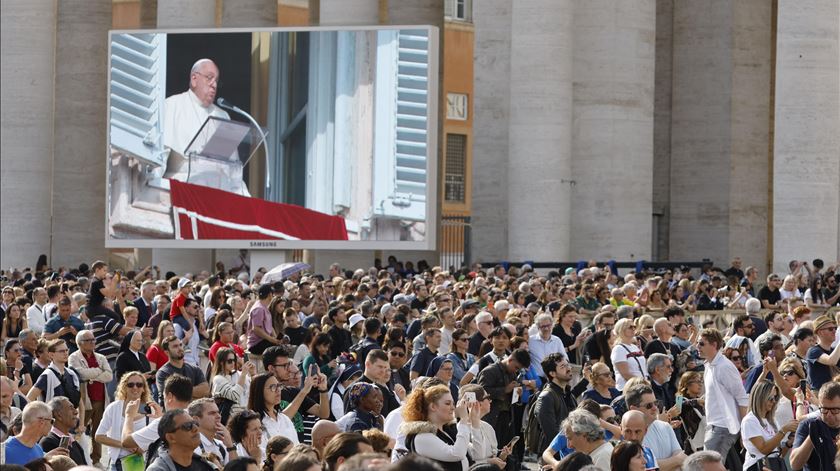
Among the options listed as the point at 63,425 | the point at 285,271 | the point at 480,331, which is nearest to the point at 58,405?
the point at 63,425

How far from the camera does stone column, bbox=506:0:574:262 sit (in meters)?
37.5

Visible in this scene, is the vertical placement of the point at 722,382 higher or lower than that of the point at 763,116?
lower

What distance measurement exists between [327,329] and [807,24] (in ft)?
54.9

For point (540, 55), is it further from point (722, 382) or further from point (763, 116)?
point (722, 382)

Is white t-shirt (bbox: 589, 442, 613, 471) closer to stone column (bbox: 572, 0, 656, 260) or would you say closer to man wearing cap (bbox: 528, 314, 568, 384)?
man wearing cap (bbox: 528, 314, 568, 384)

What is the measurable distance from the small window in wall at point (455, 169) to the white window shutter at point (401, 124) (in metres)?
23.3

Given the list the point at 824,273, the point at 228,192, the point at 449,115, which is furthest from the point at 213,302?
the point at 449,115

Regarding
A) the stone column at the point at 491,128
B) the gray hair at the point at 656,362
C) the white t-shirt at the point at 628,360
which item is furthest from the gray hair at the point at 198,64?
the gray hair at the point at 656,362

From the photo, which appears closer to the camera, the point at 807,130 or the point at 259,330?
the point at 259,330

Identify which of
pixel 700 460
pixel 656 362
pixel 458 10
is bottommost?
pixel 700 460

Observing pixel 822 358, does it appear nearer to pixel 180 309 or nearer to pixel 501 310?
pixel 501 310

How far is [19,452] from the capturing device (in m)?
11.7

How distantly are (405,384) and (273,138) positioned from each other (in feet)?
79.7

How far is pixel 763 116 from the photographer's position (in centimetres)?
4572
